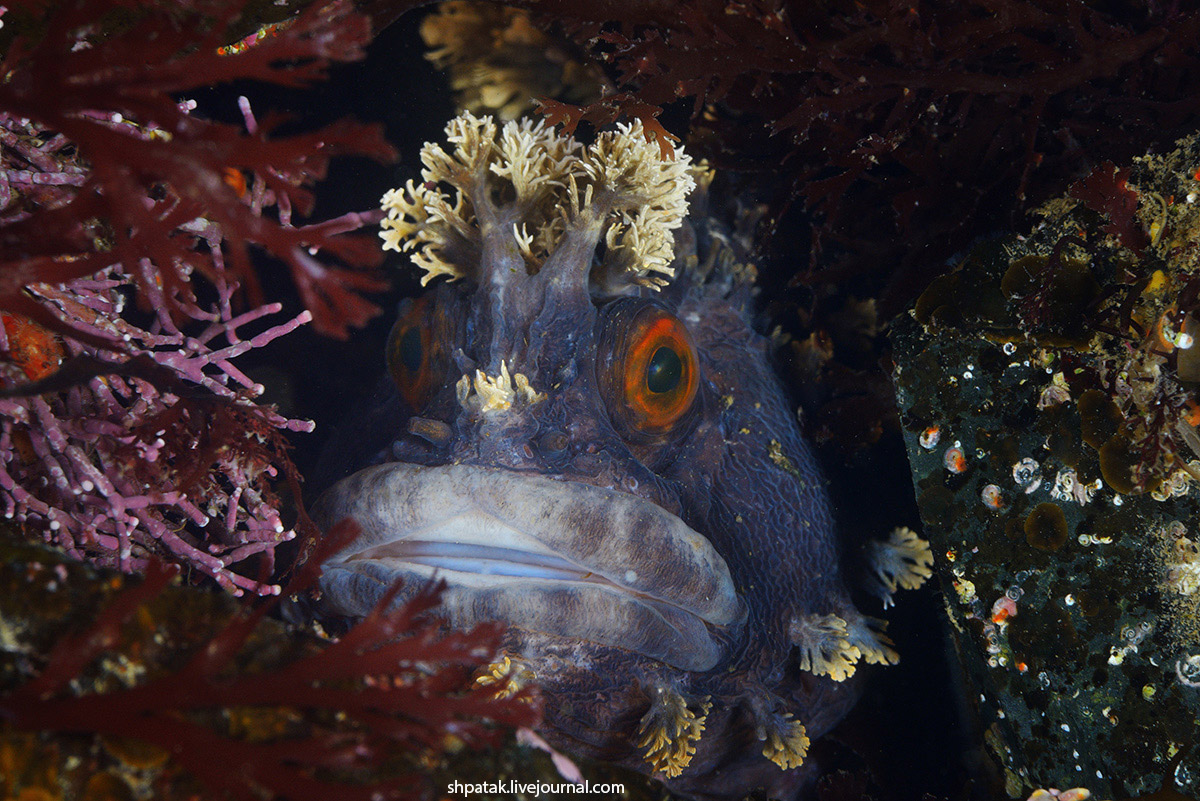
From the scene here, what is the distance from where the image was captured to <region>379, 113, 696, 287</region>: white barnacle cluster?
2650 millimetres

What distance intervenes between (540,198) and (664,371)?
3.17 ft

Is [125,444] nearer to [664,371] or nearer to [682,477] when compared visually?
[664,371]

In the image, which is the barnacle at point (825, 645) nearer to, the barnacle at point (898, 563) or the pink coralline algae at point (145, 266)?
the barnacle at point (898, 563)

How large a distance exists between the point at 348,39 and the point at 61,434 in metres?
1.89

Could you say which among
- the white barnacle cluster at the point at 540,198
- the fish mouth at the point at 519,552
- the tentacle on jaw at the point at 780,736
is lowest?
the tentacle on jaw at the point at 780,736

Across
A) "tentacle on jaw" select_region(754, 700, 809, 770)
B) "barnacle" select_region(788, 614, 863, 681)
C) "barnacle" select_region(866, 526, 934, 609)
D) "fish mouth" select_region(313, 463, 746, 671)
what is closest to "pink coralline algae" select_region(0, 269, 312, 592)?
"fish mouth" select_region(313, 463, 746, 671)

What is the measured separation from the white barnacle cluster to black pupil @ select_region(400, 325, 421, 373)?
0.27m

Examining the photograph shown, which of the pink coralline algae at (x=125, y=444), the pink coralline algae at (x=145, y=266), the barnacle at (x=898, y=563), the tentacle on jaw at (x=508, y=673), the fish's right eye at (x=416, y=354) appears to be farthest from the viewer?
the barnacle at (x=898, y=563)

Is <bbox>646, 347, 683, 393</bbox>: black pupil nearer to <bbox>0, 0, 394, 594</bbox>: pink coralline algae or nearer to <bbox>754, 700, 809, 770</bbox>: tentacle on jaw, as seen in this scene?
<bbox>0, 0, 394, 594</bbox>: pink coralline algae

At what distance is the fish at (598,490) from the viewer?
223cm

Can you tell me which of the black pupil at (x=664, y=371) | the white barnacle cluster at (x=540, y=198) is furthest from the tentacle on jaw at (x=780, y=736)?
the white barnacle cluster at (x=540, y=198)

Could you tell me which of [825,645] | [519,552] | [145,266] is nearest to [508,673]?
[519,552]

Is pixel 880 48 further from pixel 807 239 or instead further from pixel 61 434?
Result: pixel 61 434

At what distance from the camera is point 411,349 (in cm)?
290
